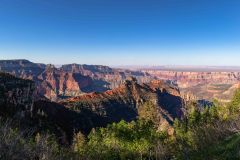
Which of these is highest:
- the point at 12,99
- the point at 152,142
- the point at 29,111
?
the point at 152,142

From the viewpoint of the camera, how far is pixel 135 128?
77.1 metres

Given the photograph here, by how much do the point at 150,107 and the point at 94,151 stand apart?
127 feet

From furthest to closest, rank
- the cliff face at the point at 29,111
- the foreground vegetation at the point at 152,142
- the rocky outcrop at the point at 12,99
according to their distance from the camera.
A: the rocky outcrop at the point at 12,99 < the cliff face at the point at 29,111 < the foreground vegetation at the point at 152,142

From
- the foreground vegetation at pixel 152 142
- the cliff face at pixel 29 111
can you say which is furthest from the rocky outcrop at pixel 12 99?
Result: the foreground vegetation at pixel 152 142

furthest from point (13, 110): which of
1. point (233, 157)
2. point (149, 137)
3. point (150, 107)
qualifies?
point (233, 157)

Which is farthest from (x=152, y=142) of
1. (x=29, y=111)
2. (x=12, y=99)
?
(x=12, y=99)

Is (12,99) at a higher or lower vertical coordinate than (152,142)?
lower

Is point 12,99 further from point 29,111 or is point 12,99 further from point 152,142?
point 152,142

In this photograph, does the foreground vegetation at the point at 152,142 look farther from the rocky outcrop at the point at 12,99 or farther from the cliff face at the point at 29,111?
the rocky outcrop at the point at 12,99

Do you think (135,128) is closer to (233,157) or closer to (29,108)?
(233,157)

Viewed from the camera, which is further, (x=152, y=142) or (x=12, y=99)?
(x=12, y=99)

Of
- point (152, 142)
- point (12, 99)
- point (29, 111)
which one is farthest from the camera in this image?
point (12, 99)

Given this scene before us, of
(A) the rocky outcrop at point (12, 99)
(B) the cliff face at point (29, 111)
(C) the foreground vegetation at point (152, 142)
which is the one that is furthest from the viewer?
(A) the rocky outcrop at point (12, 99)

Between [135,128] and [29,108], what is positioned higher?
[135,128]
